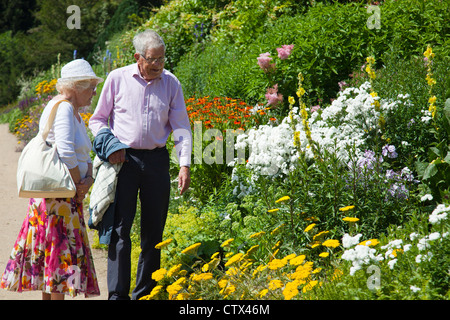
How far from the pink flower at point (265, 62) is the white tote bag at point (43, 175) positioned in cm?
304

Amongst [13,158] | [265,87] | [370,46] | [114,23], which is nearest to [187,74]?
[265,87]

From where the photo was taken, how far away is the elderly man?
3.63 metres

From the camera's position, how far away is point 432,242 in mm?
2721

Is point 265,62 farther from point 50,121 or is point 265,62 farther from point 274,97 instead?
point 50,121

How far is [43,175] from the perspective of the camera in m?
3.36

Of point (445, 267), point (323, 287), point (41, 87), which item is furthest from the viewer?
point (41, 87)

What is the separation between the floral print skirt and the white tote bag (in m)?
0.13

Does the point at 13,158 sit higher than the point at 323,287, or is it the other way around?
the point at 13,158

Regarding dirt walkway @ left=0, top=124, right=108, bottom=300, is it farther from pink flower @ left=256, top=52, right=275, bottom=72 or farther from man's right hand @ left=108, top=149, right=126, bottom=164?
pink flower @ left=256, top=52, right=275, bottom=72

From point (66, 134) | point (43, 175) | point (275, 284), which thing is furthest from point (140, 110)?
point (275, 284)

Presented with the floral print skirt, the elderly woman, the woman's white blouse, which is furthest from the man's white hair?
the floral print skirt

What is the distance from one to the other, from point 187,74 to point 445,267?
20.8ft

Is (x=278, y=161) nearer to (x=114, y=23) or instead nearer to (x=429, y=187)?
(x=429, y=187)

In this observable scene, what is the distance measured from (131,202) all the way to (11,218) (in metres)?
3.57
